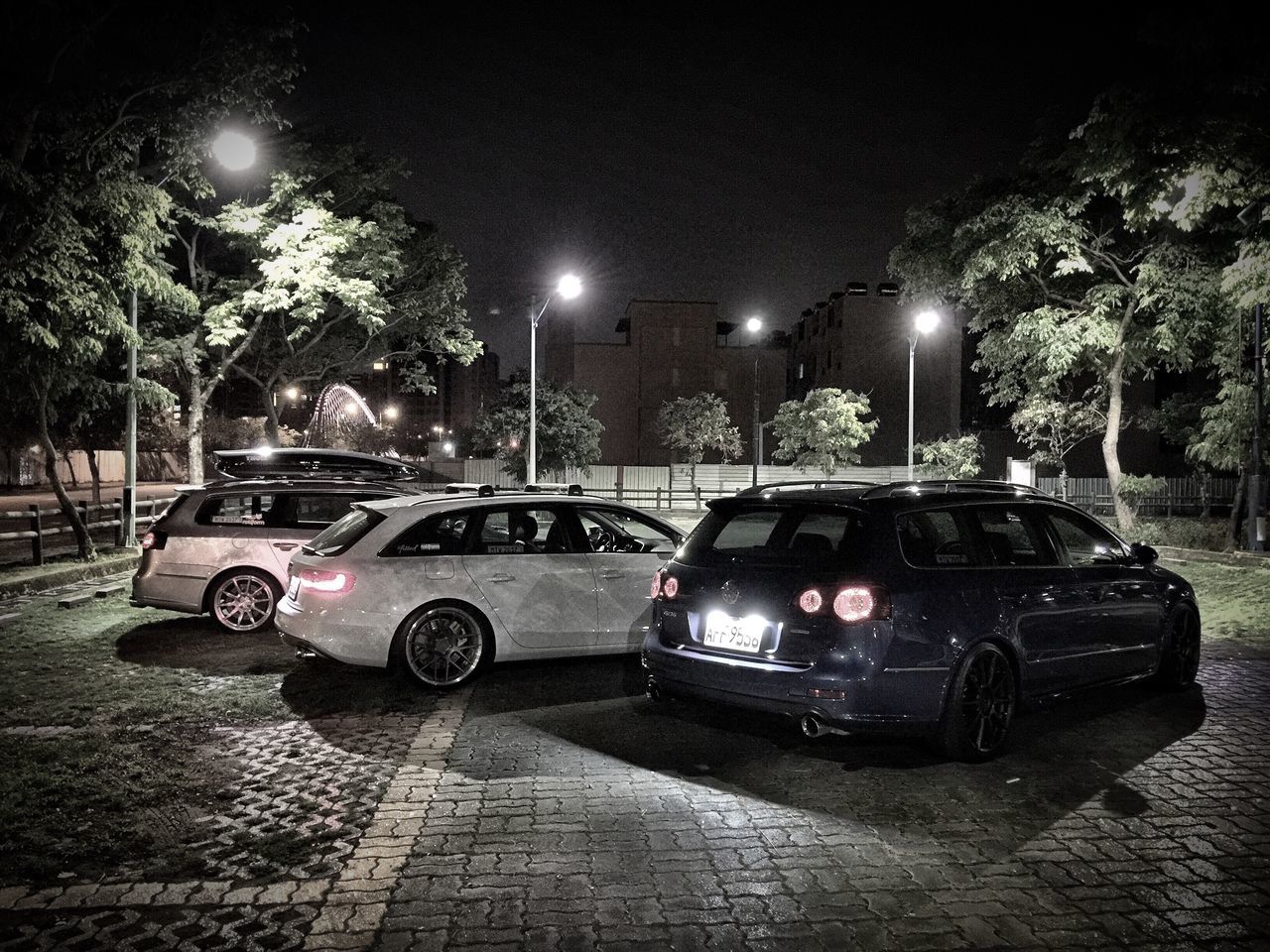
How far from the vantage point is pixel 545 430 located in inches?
1951

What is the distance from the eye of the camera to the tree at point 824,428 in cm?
5234

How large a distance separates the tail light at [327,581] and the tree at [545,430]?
4118cm

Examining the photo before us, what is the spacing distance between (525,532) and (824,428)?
44.8m

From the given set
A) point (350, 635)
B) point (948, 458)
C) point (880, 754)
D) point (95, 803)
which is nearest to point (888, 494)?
point (880, 754)

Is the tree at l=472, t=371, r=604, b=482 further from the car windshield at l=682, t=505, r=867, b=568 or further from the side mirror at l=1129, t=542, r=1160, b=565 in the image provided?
the car windshield at l=682, t=505, r=867, b=568

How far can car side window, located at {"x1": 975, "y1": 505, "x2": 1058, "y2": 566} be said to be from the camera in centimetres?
660

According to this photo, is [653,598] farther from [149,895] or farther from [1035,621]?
[149,895]

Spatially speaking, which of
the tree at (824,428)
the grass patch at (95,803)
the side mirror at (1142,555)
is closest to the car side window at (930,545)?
the side mirror at (1142,555)

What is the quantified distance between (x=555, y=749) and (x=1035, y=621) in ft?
10.2

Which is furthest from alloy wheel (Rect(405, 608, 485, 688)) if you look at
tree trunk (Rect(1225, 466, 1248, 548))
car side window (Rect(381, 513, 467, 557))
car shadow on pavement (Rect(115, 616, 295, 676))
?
tree trunk (Rect(1225, 466, 1248, 548))

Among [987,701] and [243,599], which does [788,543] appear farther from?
[243,599]

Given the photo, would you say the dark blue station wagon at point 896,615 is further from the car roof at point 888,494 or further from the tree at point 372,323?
the tree at point 372,323

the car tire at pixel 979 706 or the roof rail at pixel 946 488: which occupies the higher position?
the roof rail at pixel 946 488

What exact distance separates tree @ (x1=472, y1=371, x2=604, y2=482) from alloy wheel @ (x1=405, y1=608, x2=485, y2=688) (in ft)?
135
